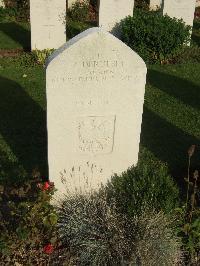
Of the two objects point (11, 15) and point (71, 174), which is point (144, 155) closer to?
point (71, 174)

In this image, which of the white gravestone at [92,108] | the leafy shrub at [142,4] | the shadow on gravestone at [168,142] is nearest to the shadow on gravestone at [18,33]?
the leafy shrub at [142,4]

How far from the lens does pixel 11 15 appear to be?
1566cm

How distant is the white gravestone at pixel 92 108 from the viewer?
15.3 feet

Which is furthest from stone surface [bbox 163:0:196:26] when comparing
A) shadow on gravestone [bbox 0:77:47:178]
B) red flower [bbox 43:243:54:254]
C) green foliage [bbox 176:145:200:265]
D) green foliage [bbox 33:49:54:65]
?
red flower [bbox 43:243:54:254]

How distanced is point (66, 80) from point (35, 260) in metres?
1.88

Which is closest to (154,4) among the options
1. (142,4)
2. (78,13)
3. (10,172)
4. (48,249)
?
(142,4)

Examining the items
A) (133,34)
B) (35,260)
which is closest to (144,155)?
(35,260)

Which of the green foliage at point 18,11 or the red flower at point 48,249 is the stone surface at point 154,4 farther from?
the red flower at point 48,249

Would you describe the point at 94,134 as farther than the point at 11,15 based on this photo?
No

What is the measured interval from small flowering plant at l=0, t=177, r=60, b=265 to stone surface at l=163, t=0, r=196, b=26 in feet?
27.2

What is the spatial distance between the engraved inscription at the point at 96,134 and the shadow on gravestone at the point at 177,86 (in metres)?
3.82

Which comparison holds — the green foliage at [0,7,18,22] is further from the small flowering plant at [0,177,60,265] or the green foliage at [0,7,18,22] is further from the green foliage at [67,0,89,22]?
the small flowering plant at [0,177,60,265]

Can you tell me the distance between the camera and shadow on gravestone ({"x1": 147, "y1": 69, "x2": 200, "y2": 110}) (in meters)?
9.10

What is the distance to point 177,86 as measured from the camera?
32.2 feet
